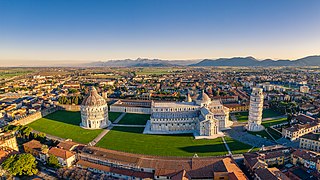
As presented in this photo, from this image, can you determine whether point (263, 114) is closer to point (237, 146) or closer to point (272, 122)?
point (272, 122)

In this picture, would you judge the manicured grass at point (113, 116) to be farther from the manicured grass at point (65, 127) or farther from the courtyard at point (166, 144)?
the courtyard at point (166, 144)

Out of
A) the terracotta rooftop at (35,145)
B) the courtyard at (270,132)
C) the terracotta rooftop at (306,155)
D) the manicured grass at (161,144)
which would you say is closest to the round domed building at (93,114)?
the manicured grass at (161,144)

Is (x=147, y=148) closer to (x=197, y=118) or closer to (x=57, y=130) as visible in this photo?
(x=197, y=118)

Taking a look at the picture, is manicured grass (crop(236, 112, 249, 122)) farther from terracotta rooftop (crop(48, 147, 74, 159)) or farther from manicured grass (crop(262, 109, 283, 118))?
terracotta rooftop (crop(48, 147, 74, 159))

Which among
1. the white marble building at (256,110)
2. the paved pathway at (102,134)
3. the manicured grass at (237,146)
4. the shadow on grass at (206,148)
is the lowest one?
the paved pathway at (102,134)

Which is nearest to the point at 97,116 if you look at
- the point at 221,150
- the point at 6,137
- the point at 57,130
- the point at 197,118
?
the point at 57,130

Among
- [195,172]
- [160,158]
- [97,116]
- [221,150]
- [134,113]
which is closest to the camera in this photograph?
[195,172]

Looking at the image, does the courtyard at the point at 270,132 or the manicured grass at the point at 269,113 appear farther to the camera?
the manicured grass at the point at 269,113

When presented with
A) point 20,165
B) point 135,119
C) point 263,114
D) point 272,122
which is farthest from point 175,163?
point 263,114

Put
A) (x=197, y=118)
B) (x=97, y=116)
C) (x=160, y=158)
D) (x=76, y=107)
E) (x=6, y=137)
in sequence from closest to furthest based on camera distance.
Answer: (x=160, y=158) < (x=6, y=137) < (x=197, y=118) < (x=97, y=116) < (x=76, y=107)
